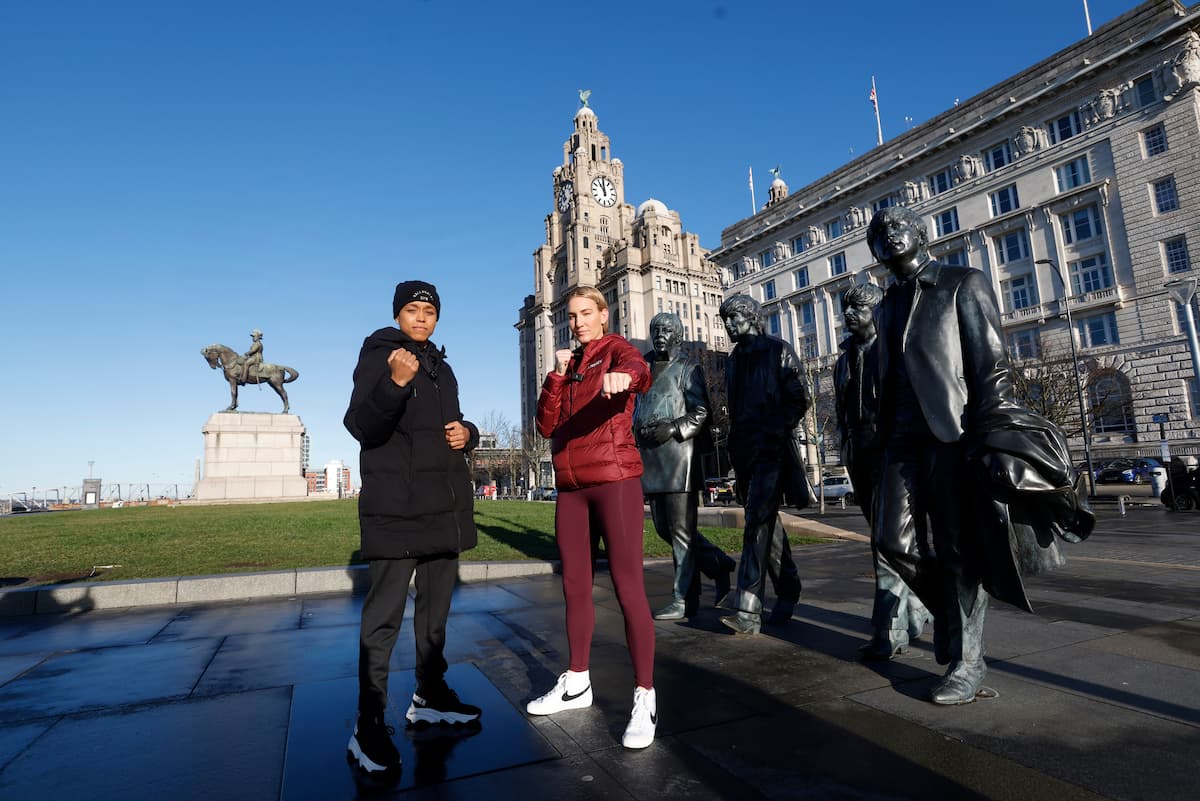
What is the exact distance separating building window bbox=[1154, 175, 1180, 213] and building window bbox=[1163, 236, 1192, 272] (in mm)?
1764

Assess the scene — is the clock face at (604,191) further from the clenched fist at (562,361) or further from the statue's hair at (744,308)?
the clenched fist at (562,361)

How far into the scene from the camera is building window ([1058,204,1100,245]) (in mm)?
37150

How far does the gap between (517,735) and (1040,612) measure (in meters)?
4.48

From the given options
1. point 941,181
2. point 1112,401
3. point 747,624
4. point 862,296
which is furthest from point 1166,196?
point 747,624

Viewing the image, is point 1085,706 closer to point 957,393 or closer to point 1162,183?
point 957,393

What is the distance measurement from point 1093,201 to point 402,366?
4705 centimetres

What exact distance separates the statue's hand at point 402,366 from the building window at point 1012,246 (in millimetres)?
48513

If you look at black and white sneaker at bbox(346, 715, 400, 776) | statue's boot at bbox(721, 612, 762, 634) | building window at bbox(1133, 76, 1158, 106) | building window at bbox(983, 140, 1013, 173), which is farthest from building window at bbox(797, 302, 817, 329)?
black and white sneaker at bbox(346, 715, 400, 776)

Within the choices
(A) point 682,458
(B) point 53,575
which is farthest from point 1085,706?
(B) point 53,575

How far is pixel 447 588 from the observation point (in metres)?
3.23

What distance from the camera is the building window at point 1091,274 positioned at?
120 ft

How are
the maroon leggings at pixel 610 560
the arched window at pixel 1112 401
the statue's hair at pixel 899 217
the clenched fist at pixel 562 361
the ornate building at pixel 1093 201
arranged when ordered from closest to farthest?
the maroon leggings at pixel 610 560, the clenched fist at pixel 562 361, the statue's hair at pixel 899 217, the ornate building at pixel 1093 201, the arched window at pixel 1112 401

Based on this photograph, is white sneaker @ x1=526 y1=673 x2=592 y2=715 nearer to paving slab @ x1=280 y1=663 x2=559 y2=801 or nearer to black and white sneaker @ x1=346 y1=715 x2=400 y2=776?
paving slab @ x1=280 y1=663 x2=559 y2=801

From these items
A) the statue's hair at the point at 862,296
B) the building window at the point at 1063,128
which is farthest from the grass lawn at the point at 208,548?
the building window at the point at 1063,128
